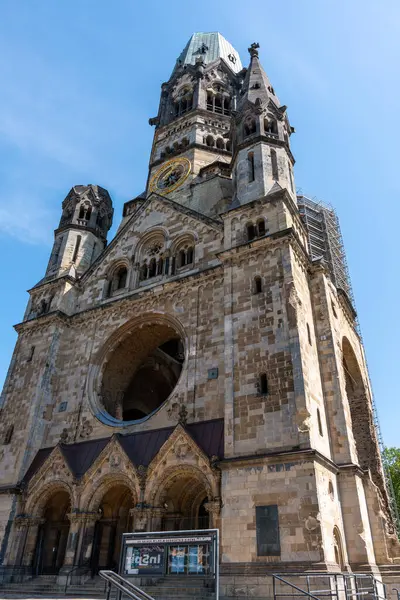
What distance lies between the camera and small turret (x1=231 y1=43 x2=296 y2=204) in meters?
23.4

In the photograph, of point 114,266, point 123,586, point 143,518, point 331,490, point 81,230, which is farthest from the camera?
point 81,230

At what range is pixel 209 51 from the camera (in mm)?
46188

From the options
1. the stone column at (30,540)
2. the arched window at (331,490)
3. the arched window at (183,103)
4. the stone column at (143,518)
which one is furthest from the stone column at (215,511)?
the arched window at (183,103)

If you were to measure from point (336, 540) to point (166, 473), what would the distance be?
6075 mm

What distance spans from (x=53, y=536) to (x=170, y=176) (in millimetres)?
24523

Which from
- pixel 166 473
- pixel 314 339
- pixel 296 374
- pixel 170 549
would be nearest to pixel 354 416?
pixel 314 339

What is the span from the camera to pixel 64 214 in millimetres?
32125

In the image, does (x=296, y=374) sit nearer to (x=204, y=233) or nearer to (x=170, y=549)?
(x=170, y=549)

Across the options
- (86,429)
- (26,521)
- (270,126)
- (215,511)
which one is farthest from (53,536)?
(270,126)

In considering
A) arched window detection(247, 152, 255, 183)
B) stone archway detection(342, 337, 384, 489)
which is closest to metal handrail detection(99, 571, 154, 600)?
stone archway detection(342, 337, 384, 489)

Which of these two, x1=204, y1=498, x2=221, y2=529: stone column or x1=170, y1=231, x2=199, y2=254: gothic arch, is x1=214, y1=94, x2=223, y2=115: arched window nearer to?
x1=170, y1=231, x2=199, y2=254: gothic arch

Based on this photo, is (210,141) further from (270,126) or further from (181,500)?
(181,500)

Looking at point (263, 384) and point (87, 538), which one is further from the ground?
point (263, 384)

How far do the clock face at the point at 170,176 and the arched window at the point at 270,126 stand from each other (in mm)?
8352
